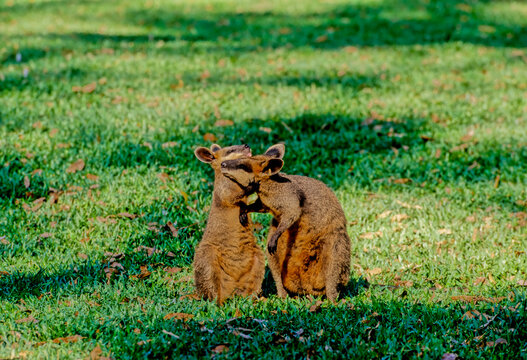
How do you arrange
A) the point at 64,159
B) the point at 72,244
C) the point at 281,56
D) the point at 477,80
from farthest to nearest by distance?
1. the point at 281,56
2. the point at 477,80
3. the point at 64,159
4. the point at 72,244

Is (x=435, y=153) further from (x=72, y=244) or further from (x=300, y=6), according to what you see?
(x=300, y=6)

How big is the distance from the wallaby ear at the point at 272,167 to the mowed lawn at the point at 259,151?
3.45 feet

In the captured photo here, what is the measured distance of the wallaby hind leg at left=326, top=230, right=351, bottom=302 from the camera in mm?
5148

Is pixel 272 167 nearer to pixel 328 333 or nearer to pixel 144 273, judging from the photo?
pixel 328 333

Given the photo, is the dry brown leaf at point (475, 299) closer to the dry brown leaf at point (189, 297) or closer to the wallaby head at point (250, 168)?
the wallaby head at point (250, 168)

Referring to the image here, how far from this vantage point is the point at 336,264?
16.9 feet

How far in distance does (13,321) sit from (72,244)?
1.67 metres

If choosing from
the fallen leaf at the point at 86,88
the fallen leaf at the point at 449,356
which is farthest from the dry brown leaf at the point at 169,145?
the fallen leaf at the point at 449,356

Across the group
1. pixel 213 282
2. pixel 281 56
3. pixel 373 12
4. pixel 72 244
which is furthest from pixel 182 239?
pixel 373 12

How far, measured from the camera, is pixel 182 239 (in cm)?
677

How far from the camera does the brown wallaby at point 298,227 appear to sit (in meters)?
4.96

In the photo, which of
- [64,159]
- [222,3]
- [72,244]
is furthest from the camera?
[222,3]

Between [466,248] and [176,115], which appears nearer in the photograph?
[466,248]

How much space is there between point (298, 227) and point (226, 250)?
60 cm
